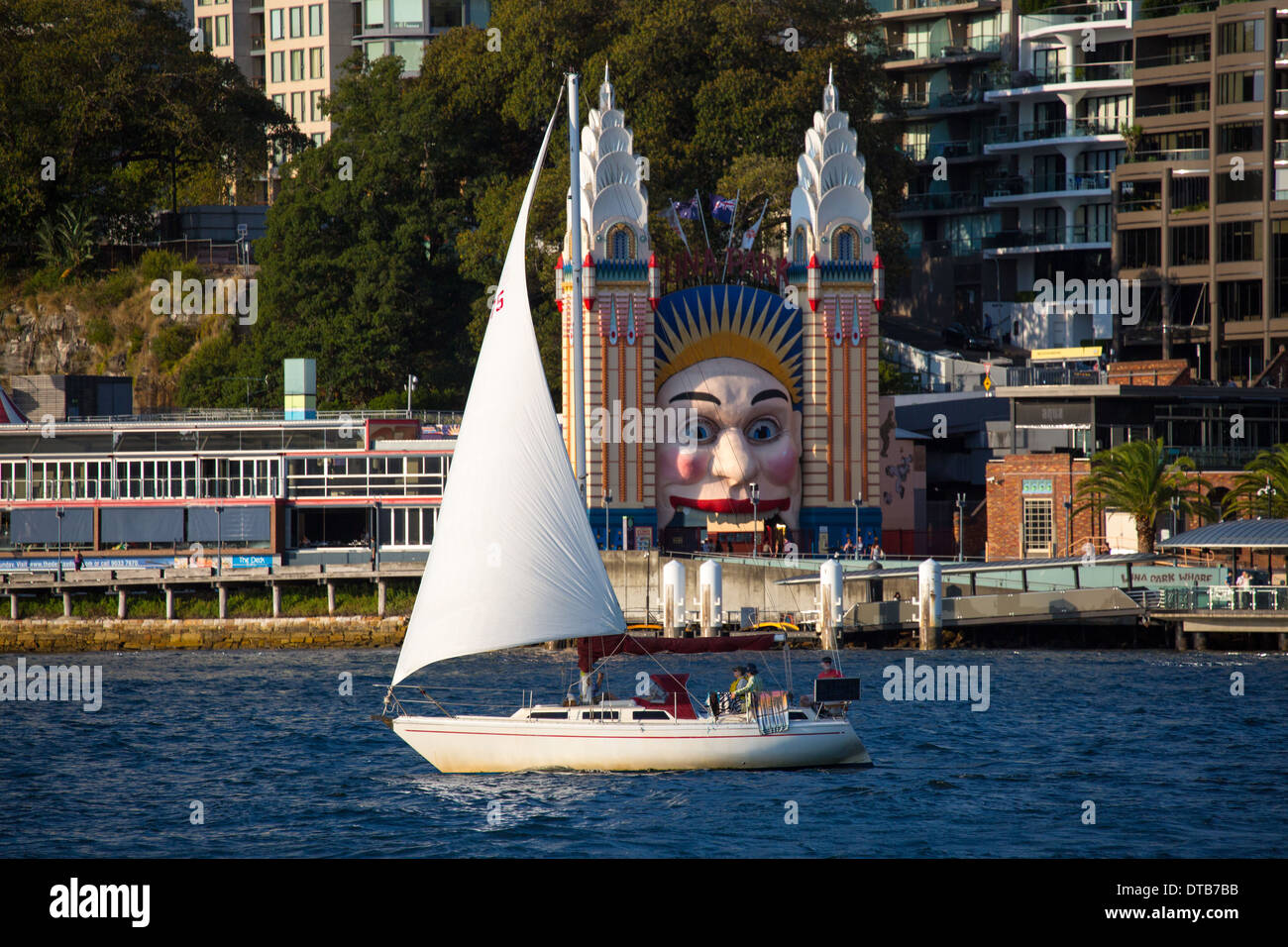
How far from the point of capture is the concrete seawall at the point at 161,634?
73.6 m

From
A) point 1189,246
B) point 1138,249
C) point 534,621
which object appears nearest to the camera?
point 534,621

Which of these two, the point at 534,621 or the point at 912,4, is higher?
the point at 912,4

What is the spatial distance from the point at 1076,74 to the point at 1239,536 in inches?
2451

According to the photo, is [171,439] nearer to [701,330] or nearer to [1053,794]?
[701,330]

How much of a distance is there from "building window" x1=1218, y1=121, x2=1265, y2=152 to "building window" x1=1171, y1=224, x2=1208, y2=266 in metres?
4.74

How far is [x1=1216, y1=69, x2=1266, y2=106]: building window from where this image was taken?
104500mm

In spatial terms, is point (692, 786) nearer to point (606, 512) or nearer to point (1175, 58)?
point (606, 512)

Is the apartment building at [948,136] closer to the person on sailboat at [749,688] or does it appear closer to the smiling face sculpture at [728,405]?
the smiling face sculpture at [728,405]

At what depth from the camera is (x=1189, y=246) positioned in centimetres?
10781

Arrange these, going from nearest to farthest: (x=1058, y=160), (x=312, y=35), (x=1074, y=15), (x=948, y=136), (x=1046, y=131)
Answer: (x=1074, y=15)
(x=1046, y=131)
(x=1058, y=160)
(x=948, y=136)
(x=312, y=35)

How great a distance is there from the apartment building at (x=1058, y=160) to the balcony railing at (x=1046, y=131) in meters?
0.07

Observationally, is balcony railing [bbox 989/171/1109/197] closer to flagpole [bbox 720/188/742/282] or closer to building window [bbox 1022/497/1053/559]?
flagpole [bbox 720/188/742/282]

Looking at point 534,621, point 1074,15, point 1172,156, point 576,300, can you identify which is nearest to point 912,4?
point 1074,15

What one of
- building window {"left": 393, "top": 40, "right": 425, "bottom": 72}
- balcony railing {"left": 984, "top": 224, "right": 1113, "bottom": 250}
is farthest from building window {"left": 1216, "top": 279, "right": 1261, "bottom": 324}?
building window {"left": 393, "top": 40, "right": 425, "bottom": 72}
